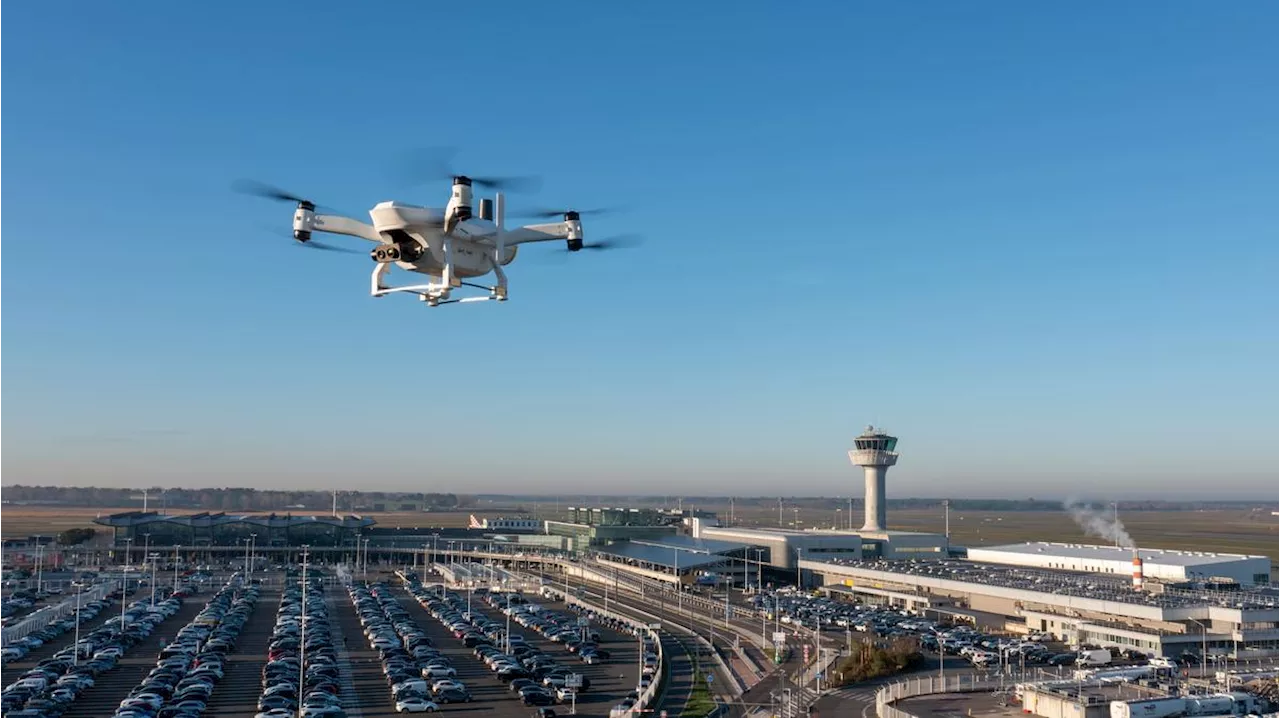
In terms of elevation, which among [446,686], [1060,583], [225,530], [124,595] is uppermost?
[1060,583]

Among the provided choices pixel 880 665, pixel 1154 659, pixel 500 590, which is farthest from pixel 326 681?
pixel 500 590

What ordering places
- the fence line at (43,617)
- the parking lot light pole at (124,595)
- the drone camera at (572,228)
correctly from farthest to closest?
the parking lot light pole at (124,595) → the fence line at (43,617) → the drone camera at (572,228)

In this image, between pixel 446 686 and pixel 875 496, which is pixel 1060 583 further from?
pixel 446 686

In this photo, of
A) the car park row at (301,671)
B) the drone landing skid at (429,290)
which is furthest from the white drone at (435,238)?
the car park row at (301,671)

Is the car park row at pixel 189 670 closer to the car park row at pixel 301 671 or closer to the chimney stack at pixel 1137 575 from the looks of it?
the car park row at pixel 301 671

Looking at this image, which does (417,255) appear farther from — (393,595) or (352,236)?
(393,595)

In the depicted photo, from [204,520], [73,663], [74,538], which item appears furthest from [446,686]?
[74,538]

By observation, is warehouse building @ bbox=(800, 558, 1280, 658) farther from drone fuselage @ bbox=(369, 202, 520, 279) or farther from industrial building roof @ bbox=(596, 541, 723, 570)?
drone fuselage @ bbox=(369, 202, 520, 279)
